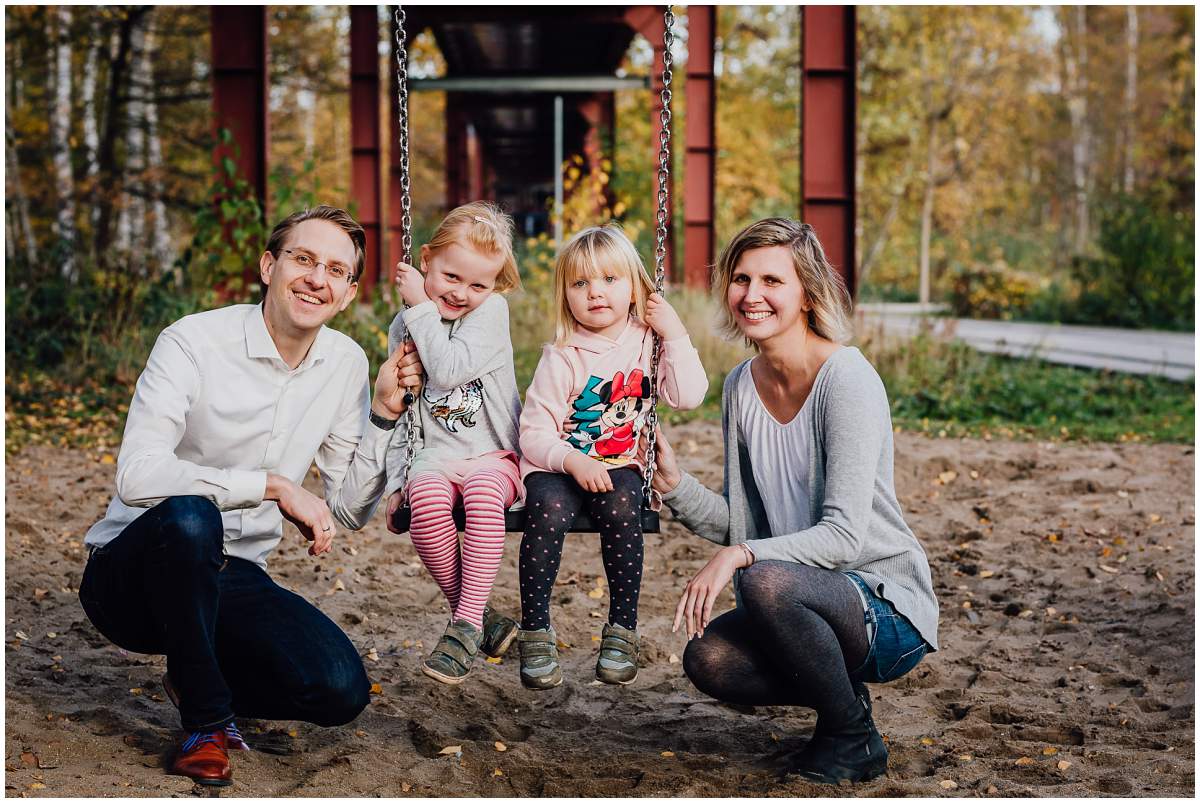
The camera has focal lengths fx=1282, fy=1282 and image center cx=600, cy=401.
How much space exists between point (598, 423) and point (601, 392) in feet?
0.30

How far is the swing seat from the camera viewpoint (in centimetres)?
370

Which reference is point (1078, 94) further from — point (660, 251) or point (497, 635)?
point (497, 635)

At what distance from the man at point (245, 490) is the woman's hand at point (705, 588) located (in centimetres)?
99

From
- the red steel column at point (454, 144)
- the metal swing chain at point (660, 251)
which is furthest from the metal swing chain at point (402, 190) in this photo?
the red steel column at point (454, 144)

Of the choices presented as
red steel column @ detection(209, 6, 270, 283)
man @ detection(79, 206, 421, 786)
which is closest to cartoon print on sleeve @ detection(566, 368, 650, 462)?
man @ detection(79, 206, 421, 786)

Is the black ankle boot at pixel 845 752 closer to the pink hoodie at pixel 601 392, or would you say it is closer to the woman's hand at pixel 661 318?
the pink hoodie at pixel 601 392

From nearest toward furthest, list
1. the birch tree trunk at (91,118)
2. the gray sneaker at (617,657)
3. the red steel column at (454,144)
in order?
the gray sneaker at (617,657), the birch tree trunk at (91,118), the red steel column at (454,144)

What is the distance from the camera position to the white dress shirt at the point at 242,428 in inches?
132

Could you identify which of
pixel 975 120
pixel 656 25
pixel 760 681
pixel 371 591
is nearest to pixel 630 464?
pixel 760 681

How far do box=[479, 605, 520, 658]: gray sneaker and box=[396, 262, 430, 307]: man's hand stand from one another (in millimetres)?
963

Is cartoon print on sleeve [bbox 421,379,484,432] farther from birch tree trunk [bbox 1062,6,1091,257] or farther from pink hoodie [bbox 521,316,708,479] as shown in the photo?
birch tree trunk [bbox 1062,6,1091,257]

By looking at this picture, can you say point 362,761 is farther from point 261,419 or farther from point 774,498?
point 774,498

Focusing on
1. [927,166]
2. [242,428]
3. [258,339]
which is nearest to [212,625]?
[242,428]

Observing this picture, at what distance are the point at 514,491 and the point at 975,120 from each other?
1153 inches
